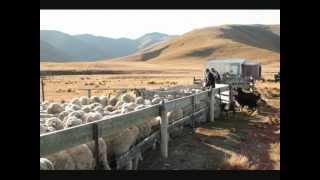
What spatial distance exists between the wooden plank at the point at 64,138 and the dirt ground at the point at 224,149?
207 cm

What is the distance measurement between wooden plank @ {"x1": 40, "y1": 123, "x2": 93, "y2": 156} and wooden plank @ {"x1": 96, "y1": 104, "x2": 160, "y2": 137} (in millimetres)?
407

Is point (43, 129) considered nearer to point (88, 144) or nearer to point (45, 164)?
point (88, 144)

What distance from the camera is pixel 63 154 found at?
640 centimetres

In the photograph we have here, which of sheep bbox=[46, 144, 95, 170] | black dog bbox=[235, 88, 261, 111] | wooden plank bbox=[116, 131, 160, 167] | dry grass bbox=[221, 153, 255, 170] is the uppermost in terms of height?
black dog bbox=[235, 88, 261, 111]

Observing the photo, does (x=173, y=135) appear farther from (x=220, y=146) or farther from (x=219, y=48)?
(x=219, y=48)

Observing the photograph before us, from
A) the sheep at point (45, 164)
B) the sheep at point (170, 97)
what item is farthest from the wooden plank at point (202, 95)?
the sheep at point (45, 164)

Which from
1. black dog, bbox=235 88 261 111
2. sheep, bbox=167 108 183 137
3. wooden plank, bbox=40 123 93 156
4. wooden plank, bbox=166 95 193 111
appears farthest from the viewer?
black dog, bbox=235 88 261 111

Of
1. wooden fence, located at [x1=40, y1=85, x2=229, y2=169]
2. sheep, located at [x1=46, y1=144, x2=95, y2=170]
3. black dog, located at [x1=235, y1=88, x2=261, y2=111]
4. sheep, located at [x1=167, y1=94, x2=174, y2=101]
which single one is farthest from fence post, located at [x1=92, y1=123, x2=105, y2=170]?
black dog, located at [x1=235, y1=88, x2=261, y2=111]

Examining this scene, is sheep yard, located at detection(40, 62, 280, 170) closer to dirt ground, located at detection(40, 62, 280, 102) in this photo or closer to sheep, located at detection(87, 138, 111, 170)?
sheep, located at detection(87, 138, 111, 170)

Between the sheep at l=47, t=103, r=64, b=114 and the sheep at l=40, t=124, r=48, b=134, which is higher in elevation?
A: the sheep at l=47, t=103, r=64, b=114

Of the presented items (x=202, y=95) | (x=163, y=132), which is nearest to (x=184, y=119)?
(x=202, y=95)

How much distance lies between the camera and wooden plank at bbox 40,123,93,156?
5.55 meters

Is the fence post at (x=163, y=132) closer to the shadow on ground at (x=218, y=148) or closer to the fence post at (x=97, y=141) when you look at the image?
the shadow on ground at (x=218, y=148)
